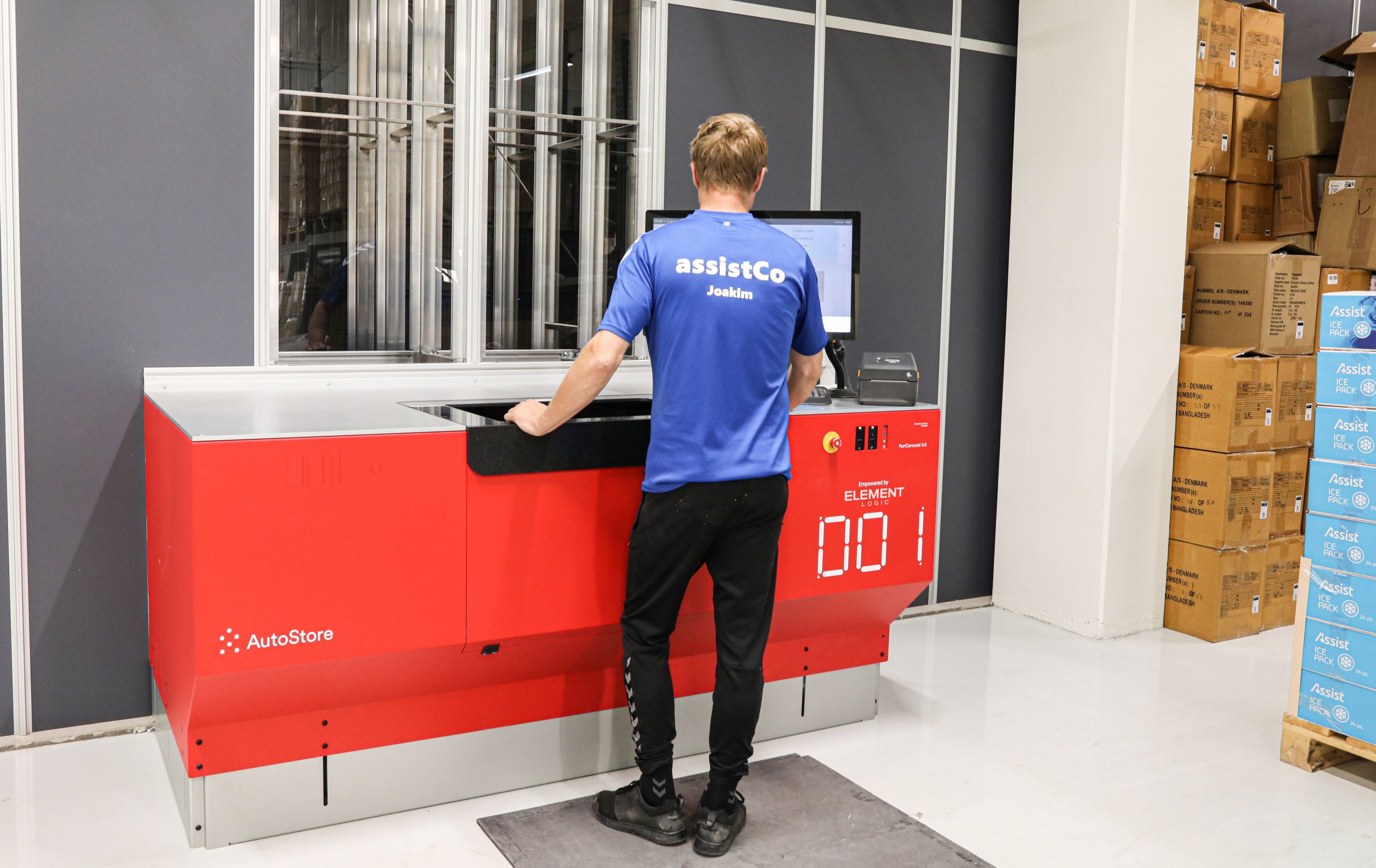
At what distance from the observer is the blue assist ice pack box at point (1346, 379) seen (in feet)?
9.47

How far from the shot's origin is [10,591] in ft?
9.66

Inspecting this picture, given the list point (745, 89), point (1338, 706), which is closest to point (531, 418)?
point (745, 89)

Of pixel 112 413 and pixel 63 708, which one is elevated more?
pixel 112 413

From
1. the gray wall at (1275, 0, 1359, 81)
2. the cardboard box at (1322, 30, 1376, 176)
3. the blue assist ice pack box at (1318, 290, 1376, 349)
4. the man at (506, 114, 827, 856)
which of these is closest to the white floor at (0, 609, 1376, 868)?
the man at (506, 114, 827, 856)

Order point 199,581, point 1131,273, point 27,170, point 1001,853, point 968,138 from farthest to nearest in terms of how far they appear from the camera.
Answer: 1. point 968,138
2. point 1131,273
3. point 27,170
4. point 1001,853
5. point 199,581

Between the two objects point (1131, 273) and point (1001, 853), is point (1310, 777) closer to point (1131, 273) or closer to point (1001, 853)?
point (1001, 853)

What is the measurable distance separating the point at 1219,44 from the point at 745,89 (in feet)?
6.76

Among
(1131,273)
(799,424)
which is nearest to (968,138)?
(1131,273)

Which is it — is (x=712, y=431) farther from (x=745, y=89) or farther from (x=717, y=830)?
(x=745, y=89)

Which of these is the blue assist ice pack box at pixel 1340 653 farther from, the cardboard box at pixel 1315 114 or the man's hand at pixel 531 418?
the cardboard box at pixel 1315 114

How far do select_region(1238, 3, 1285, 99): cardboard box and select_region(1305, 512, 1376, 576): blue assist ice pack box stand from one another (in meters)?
2.37

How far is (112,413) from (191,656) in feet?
3.65

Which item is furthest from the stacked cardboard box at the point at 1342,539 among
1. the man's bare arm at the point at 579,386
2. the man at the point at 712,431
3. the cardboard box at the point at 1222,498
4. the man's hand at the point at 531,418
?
the man's hand at the point at 531,418

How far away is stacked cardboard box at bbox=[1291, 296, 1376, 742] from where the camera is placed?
2.88 m
